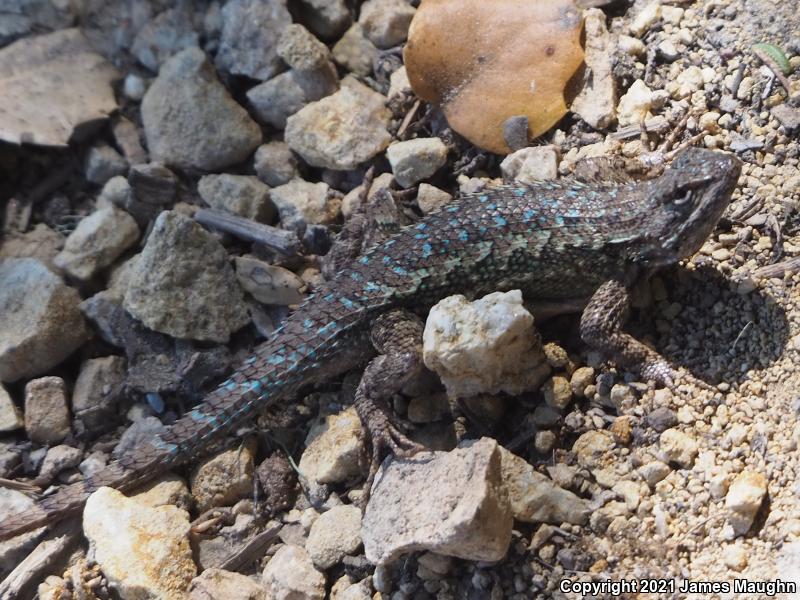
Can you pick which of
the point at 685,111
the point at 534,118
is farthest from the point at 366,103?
the point at 685,111

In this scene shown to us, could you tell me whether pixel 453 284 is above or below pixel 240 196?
below

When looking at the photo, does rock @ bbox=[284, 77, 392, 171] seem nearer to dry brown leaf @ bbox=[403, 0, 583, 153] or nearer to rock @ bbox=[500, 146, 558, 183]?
dry brown leaf @ bbox=[403, 0, 583, 153]

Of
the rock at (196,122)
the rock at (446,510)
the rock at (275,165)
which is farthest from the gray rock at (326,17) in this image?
the rock at (446,510)

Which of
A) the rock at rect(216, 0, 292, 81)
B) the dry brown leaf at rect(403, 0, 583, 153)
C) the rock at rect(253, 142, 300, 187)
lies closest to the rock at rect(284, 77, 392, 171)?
the rock at rect(253, 142, 300, 187)

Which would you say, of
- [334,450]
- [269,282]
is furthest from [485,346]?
[269,282]

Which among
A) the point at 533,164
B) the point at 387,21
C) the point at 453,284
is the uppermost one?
the point at 387,21

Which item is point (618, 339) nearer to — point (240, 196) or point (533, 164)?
point (533, 164)

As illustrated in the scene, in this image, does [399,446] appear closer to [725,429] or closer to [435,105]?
[725,429]

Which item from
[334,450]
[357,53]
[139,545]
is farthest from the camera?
[357,53]
